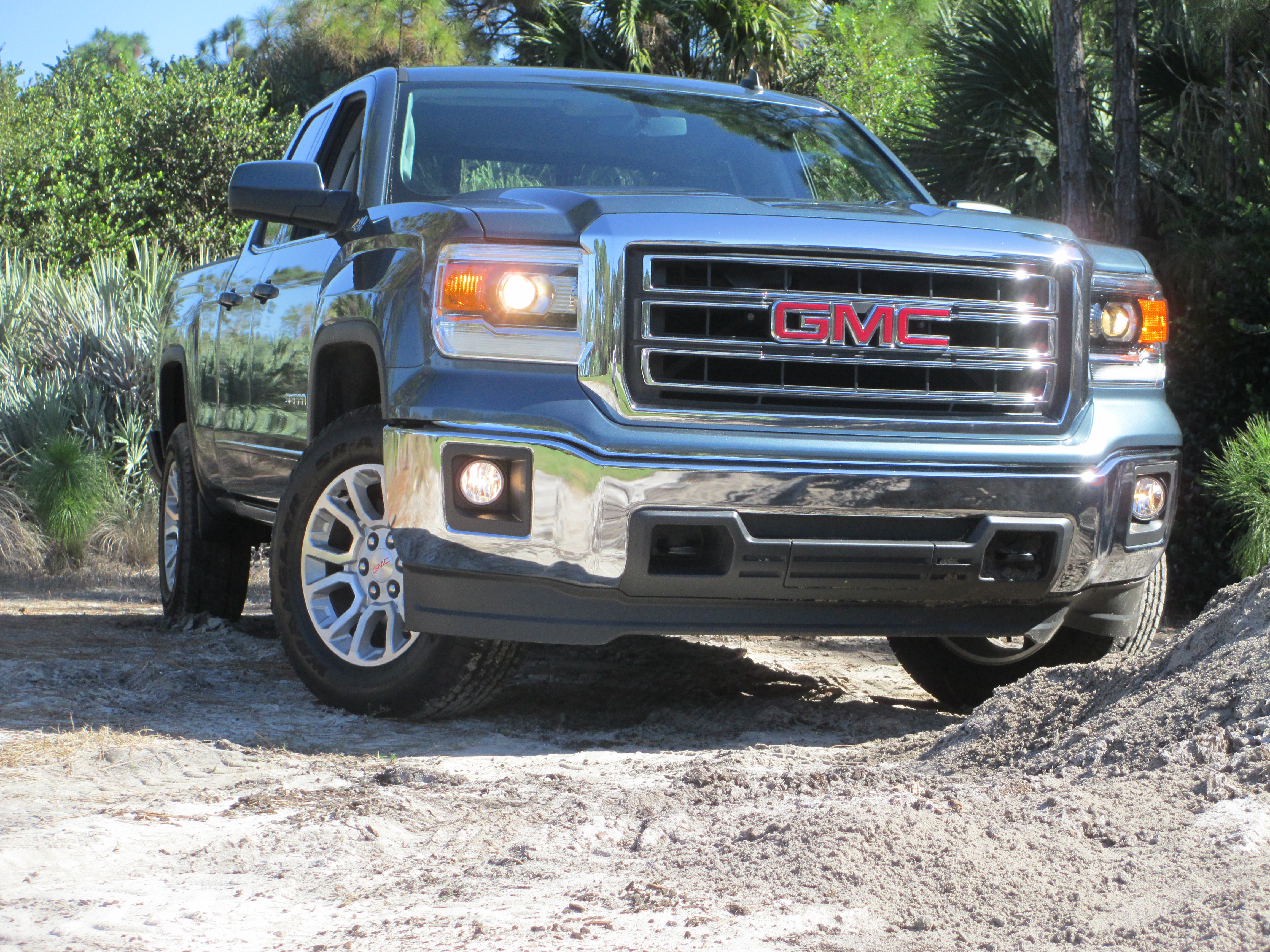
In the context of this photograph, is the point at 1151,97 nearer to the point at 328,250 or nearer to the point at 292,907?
the point at 328,250

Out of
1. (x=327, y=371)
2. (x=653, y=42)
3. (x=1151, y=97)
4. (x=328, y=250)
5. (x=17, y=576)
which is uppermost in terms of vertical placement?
(x=653, y=42)

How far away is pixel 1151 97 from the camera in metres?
11.7

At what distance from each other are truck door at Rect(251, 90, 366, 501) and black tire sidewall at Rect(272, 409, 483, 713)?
379 millimetres

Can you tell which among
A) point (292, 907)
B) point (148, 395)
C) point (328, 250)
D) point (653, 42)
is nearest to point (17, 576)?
point (148, 395)

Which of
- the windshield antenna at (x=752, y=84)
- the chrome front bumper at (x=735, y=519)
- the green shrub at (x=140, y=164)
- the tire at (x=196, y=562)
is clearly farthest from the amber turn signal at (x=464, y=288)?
the green shrub at (x=140, y=164)

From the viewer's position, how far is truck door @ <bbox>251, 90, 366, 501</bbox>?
16.0 ft

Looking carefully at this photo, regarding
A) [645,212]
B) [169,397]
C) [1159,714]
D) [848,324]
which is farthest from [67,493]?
[1159,714]

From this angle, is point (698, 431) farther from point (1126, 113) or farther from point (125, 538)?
point (125, 538)

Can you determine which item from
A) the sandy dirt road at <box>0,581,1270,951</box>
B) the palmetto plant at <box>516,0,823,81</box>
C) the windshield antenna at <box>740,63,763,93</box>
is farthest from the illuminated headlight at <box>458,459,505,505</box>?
the palmetto plant at <box>516,0,823,81</box>

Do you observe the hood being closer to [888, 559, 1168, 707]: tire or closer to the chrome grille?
the chrome grille

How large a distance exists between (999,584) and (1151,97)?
8.98 m

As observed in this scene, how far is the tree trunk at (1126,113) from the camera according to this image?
368 inches

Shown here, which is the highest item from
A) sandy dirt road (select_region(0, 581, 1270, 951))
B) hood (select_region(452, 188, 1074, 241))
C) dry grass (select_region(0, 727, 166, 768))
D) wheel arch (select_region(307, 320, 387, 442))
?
hood (select_region(452, 188, 1074, 241))

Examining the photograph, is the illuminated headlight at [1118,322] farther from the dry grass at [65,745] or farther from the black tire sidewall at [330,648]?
the dry grass at [65,745]
